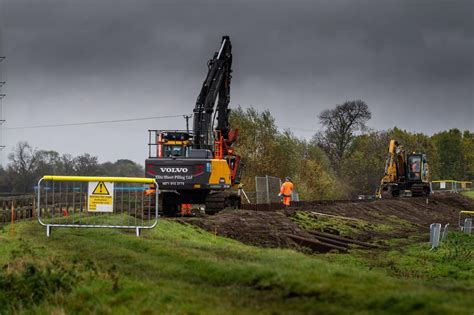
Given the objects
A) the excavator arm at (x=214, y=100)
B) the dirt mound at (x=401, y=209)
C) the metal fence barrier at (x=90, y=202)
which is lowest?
the dirt mound at (x=401, y=209)

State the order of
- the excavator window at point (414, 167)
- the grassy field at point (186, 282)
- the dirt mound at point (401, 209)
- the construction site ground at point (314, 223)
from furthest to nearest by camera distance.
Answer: the excavator window at point (414, 167) < the dirt mound at point (401, 209) < the construction site ground at point (314, 223) < the grassy field at point (186, 282)

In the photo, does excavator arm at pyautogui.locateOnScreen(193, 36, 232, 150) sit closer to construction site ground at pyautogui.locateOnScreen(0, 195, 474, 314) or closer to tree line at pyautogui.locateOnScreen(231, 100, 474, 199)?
construction site ground at pyautogui.locateOnScreen(0, 195, 474, 314)

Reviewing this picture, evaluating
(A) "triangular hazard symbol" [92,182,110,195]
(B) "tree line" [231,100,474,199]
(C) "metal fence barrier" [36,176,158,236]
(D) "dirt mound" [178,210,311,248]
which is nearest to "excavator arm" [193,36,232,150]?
(D) "dirt mound" [178,210,311,248]

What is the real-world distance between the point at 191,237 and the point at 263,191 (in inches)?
1049

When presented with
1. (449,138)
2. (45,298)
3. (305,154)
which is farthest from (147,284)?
(449,138)

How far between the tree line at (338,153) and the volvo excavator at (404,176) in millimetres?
8237

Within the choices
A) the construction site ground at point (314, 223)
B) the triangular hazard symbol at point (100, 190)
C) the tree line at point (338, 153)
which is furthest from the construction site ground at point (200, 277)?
the tree line at point (338, 153)

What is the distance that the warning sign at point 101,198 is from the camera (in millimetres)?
19234

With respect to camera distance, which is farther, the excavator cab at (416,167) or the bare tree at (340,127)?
the bare tree at (340,127)

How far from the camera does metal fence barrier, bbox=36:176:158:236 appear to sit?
19.2m

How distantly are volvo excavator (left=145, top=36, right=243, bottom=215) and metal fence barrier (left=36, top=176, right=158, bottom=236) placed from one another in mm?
8599

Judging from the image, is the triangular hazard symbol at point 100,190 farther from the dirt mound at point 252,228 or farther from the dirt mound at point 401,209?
the dirt mound at point 401,209

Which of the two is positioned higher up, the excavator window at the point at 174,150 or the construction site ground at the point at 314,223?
the excavator window at the point at 174,150

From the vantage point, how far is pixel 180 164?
30.7m
